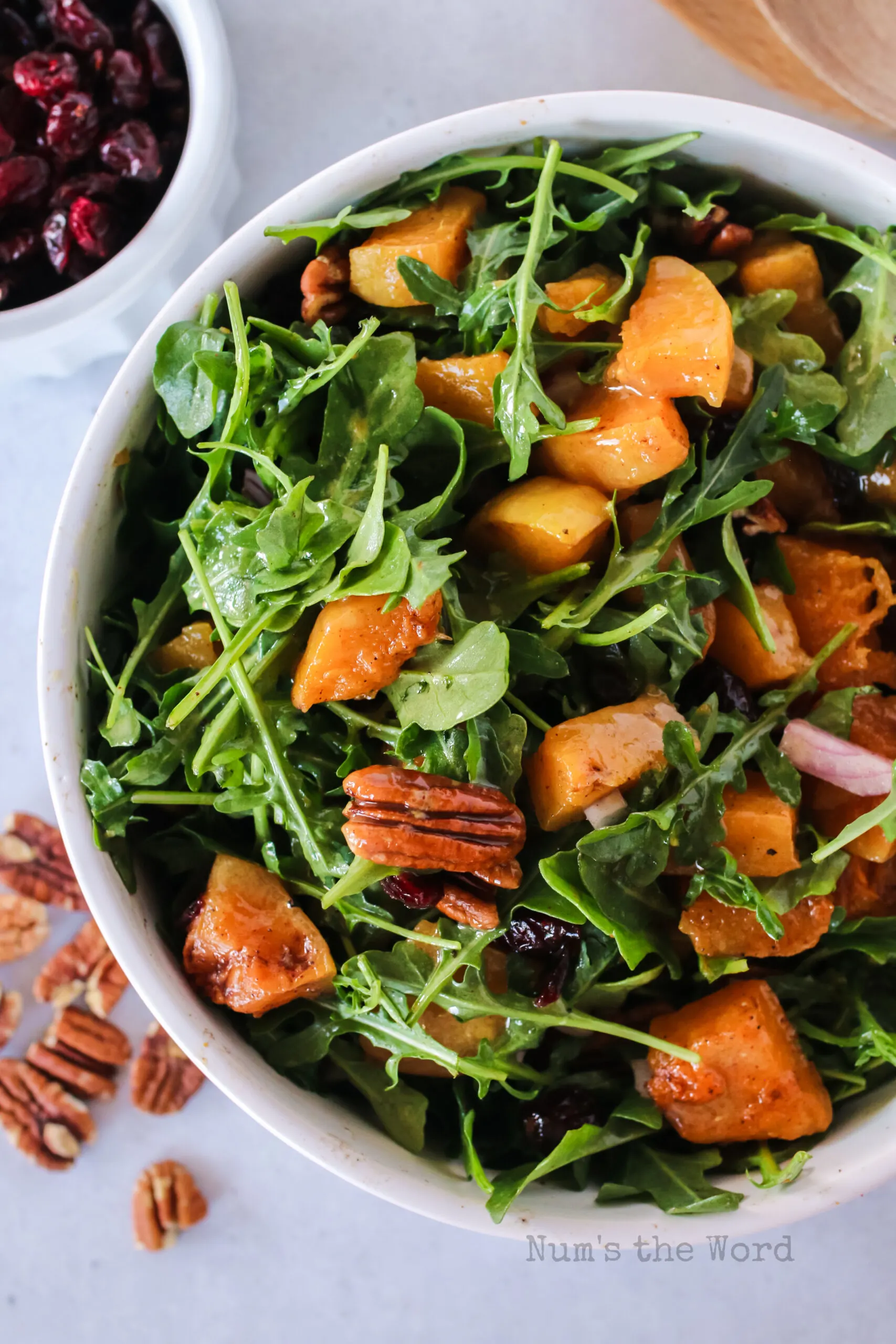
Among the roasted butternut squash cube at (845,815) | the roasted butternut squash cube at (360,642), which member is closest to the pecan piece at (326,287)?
the roasted butternut squash cube at (360,642)

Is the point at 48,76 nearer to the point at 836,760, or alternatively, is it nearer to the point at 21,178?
the point at 21,178

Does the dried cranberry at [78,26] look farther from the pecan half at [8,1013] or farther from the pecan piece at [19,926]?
Result: the pecan half at [8,1013]

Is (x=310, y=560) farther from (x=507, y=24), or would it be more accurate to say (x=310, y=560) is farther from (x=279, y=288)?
(x=507, y=24)

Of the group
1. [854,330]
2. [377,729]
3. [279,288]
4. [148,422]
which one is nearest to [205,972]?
[377,729]

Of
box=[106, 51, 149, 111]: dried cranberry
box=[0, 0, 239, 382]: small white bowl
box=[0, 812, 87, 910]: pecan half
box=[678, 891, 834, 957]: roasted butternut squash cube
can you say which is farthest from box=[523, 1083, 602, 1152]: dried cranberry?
box=[106, 51, 149, 111]: dried cranberry

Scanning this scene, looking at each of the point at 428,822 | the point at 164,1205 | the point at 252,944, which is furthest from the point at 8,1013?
the point at 428,822

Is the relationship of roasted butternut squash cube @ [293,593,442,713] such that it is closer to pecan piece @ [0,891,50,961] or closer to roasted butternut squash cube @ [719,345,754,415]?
roasted butternut squash cube @ [719,345,754,415]
